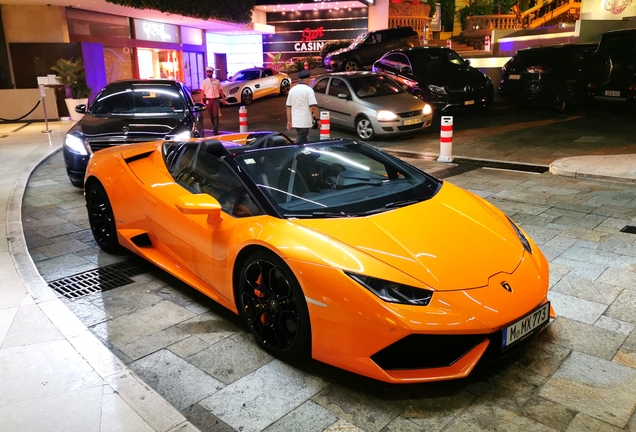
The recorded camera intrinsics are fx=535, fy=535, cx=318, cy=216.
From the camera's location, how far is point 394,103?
1238 centimetres

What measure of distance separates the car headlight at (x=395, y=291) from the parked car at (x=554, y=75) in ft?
45.1

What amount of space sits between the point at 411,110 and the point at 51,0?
14.9 meters

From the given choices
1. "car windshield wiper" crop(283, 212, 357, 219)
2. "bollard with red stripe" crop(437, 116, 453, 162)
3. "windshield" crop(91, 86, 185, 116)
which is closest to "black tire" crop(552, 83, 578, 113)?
"bollard with red stripe" crop(437, 116, 453, 162)

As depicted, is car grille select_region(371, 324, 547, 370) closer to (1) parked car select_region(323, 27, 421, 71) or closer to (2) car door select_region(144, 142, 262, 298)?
(2) car door select_region(144, 142, 262, 298)

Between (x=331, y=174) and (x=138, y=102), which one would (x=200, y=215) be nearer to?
(x=331, y=174)

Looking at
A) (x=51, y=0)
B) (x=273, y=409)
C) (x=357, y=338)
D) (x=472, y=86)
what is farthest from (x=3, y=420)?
(x=51, y=0)

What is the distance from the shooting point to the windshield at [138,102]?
353 inches

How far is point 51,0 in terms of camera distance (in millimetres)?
19484

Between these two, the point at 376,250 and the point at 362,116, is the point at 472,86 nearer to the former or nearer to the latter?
the point at 362,116

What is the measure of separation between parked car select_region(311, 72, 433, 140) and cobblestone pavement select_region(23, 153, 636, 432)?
6.94m

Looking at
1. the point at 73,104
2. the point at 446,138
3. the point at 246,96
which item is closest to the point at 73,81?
the point at 73,104

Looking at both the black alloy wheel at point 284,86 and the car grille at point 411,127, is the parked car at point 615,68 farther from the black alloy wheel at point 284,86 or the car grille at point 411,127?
the black alloy wheel at point 284,86

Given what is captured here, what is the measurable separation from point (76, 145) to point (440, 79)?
976 cm

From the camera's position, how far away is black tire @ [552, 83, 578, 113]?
48.9ft
